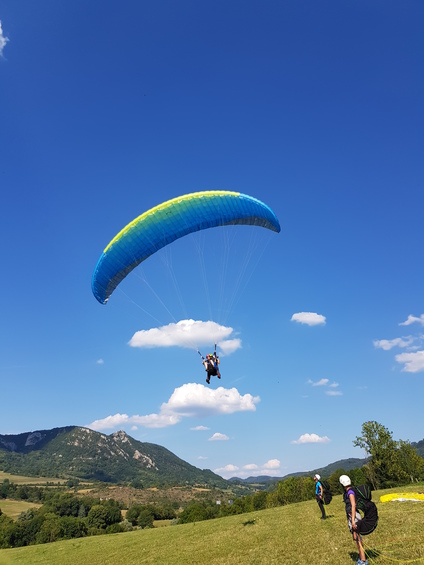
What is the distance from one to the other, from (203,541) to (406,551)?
10.5m

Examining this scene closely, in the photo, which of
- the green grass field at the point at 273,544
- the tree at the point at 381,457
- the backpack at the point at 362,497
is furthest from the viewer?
the tree at the point at 381,457

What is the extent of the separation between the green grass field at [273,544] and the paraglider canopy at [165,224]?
12.4m

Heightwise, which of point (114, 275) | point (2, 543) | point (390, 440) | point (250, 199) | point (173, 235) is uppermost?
point (250, 199)

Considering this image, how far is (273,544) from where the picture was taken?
519 inches

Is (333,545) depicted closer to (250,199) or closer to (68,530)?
(250,199)

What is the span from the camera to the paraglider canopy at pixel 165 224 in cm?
1784

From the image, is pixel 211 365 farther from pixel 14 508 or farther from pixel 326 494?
pixel 14 508

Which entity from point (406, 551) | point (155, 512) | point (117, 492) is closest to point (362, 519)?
point (406, 551)

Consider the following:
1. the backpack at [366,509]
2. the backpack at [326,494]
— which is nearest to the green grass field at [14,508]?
the backpack at [326,494]

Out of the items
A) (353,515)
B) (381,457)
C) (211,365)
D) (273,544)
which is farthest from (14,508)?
(353,515)

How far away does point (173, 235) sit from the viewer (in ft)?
61.6

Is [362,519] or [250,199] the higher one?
[250,199]

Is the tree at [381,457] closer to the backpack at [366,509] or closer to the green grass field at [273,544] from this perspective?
the green grass field at [273,544]

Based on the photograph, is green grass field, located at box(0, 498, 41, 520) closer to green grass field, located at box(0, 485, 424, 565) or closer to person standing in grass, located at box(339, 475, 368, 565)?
green grass field, located at box(0, 485, 424, 565)
